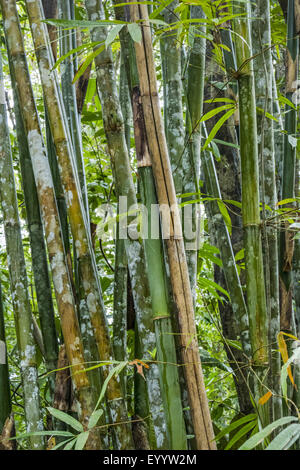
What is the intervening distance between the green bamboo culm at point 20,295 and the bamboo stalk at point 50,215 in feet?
0.49

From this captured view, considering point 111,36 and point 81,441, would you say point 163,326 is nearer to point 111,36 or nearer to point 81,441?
point 81,441

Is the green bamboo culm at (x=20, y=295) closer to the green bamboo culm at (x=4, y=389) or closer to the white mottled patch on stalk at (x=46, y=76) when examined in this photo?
the green bamboo culm at (x=4, y=389)

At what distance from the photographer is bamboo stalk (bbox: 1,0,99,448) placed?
117cm

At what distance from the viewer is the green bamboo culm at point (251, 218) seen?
92cm

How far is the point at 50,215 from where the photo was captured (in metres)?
1.27

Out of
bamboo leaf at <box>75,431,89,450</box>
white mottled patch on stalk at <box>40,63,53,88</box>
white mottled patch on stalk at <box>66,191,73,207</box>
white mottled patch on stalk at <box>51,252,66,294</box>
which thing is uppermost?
white mottled patch on stalk at <box>40,63,53,88</box>

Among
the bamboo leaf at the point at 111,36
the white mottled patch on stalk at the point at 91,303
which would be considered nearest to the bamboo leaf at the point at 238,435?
the white mottled patch on stalk at the point at 91,303

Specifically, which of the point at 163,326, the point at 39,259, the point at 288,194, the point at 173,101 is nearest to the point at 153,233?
the point at 163,326

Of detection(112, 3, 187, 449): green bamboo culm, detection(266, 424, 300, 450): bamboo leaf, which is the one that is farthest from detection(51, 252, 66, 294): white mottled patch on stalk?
detection(266, 424, 300, 450): bamboo leaf

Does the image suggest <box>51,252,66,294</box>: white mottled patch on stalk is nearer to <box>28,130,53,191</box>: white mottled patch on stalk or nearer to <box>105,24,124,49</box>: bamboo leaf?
<box>28,130,53,191</box>: white mottled patch on stalk

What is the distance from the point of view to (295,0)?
1372 mm
